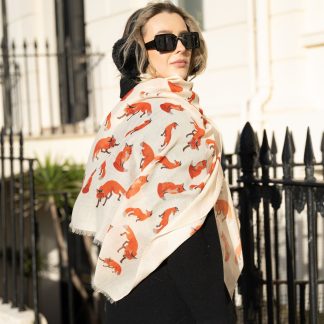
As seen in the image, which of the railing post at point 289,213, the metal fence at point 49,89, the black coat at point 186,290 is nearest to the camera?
the black coat at point 186,290

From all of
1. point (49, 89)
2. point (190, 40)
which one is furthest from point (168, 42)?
point (49, 89)

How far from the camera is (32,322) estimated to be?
4.23 metres

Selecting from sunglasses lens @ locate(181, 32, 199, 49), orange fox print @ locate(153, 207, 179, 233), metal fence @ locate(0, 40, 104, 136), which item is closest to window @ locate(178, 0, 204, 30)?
metal fence @ locate(0, 40, 104, 136)

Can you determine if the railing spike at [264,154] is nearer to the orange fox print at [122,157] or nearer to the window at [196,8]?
the orange fox print at [122,157]

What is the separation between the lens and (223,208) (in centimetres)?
231

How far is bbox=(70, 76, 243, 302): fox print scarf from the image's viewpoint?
2102 millimetres

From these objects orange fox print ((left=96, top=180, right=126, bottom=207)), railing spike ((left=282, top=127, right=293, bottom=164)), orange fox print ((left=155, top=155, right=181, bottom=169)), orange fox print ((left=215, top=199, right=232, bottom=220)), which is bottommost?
orange fox print ((left=215, top=199, right=232, bottom=220))

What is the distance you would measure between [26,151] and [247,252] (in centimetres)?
524

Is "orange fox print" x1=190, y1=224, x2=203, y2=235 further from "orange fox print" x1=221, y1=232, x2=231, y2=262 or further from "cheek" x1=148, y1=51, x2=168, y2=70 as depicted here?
"cheek" x1=148, y1=51, x2=168, y2=70

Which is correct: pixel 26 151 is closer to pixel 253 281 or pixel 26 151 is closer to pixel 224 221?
pixel 253 281

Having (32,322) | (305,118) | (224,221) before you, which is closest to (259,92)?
(305,118)

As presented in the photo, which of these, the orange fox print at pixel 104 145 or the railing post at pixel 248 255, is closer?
the orange fox print at pixel 104 145

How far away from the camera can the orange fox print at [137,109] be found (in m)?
2.16

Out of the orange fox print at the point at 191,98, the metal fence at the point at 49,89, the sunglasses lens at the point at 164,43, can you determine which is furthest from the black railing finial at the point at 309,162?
the metal fence at the point at 49,89
